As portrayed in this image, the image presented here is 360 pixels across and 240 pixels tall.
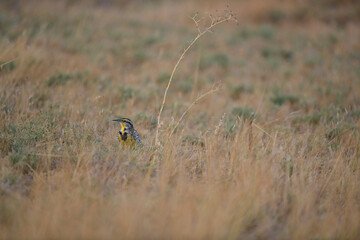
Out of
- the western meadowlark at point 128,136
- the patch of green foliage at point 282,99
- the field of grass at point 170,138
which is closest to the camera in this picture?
the field of grass at point 170,138

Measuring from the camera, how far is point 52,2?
12305 millimetres

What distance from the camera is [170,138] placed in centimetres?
429

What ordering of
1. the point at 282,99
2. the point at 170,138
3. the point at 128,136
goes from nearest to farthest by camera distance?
the point at 170,138 < the point at 128,136 < the point at 282,99

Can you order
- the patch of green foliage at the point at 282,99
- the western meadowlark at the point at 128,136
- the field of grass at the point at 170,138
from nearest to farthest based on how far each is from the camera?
the field of grass at the point at 170,138
the western meadowlark at the point at 128,136
the patch of green foliage at the point at 282,99

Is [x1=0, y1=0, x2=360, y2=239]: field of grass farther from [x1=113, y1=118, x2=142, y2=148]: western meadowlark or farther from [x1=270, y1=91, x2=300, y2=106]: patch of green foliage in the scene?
[x1=113, y1=118, x2=142, y2=148]: western meadowlark

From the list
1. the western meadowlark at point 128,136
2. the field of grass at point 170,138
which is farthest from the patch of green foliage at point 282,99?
the western meadowlark at point 128,136

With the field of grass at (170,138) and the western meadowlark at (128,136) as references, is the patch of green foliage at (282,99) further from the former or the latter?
the western meadowlark at (128,136)

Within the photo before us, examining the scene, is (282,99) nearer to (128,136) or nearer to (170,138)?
(170,138)

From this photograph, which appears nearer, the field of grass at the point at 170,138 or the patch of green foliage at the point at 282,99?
the field of grass at the point at 170,138

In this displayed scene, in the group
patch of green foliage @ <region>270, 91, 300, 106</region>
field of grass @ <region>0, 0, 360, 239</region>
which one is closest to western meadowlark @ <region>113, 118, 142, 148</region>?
field of grass @ <region>0, 0, 360, 239</region>

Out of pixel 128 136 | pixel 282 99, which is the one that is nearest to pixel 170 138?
pixel 128 136

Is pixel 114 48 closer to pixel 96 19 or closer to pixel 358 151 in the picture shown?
pixel 96 19

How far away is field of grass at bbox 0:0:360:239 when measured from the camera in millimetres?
3100

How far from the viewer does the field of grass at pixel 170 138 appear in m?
3.10
